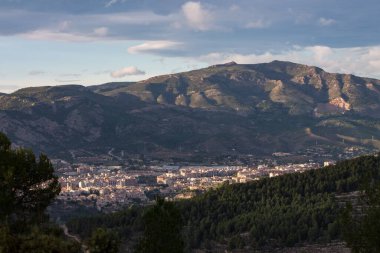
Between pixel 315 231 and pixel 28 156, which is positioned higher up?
pixel 28 156

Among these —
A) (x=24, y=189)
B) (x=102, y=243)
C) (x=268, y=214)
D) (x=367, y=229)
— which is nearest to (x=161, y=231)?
(x=24, y=189)

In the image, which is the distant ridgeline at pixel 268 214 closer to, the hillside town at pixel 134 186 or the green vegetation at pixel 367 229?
the green vegetation at pixel 367 229

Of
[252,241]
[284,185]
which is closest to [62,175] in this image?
[284,185]

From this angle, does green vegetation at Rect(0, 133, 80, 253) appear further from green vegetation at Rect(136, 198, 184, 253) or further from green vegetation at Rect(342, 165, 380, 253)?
green vegetation at Rect(342, 165, 380, 253)

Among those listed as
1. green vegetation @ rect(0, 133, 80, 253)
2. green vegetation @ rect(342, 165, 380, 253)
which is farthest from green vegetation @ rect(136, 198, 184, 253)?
green vegetation @ rect(342, 165, 380, 253)

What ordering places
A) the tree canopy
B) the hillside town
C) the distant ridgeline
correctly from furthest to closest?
the hillside town < the distant ridgeline < the tree canopy

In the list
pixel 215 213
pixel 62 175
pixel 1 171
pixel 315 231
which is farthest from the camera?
pixel 62 175

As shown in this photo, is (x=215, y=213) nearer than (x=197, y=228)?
No

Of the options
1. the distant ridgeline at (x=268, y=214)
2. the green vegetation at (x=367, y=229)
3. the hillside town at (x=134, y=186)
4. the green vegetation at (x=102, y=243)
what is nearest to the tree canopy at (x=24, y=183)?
the green vegetation at (x=102, y=243)

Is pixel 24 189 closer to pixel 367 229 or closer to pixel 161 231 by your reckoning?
pixel 161 231

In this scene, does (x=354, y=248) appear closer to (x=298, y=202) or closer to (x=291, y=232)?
(x=291, y=232)
